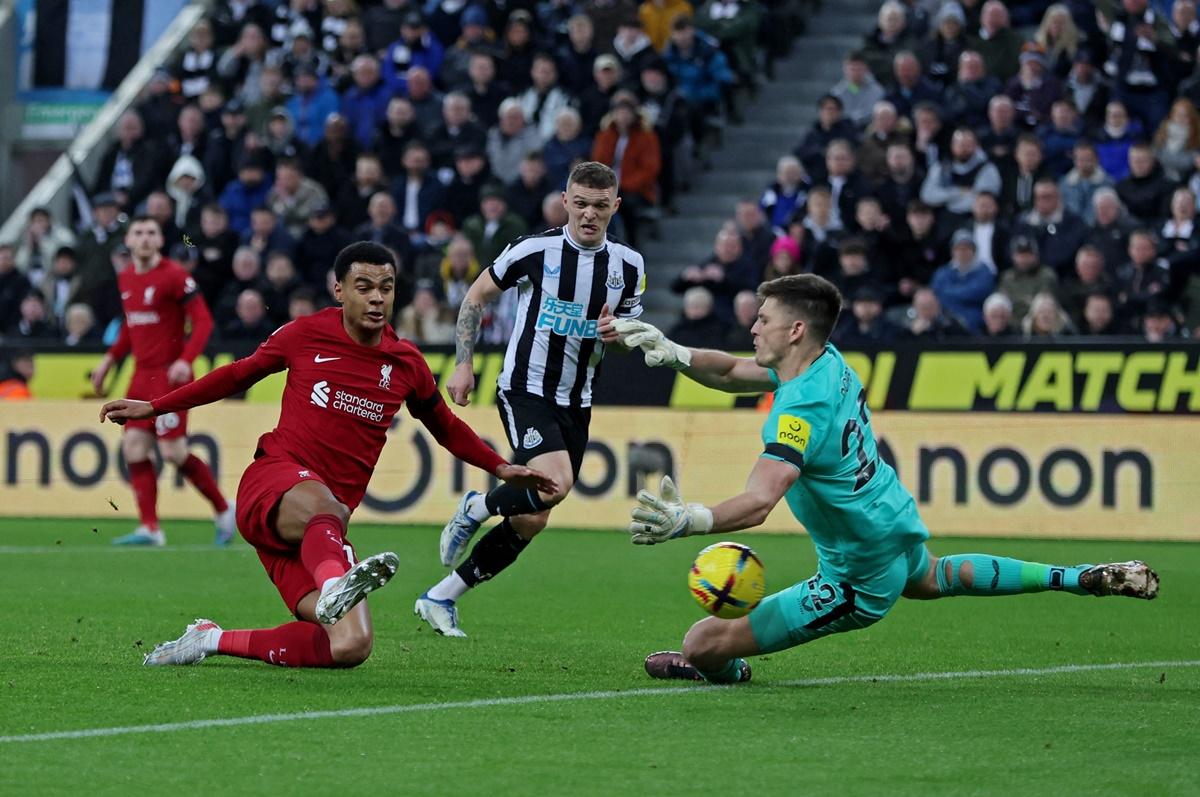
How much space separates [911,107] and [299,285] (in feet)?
20.5

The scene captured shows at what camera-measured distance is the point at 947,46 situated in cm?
1955

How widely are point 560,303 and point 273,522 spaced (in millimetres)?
2588

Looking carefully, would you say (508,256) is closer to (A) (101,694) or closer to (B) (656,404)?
(A) (101,694)

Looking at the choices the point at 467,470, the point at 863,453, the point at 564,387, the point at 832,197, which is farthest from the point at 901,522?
the point at 832,197

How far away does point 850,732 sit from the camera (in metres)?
6.34

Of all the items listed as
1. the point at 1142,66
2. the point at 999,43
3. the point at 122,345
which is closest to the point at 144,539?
the point at 122,345

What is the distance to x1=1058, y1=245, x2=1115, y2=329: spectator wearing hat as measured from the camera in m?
16.8

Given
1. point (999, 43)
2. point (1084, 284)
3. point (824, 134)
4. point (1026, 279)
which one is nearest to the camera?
point (1084, 284)

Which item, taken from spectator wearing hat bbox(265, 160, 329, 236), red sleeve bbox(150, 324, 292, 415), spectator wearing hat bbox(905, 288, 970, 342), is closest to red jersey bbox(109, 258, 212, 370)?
spectator wearing hat bbox(905, 288, 970, 342)

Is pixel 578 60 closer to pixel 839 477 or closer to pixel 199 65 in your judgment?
pixel 199 65

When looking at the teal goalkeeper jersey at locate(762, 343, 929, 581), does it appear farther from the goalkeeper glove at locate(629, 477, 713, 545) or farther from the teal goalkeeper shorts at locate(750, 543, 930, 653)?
the goalkeeper glove at locate(629, 477, 713, 545)

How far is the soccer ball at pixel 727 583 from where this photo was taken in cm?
723

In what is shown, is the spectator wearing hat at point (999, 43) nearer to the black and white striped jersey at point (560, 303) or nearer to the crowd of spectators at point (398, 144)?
the crowd of spectators at point (398, 144)

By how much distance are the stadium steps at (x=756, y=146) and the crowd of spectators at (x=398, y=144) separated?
0.26 meters
